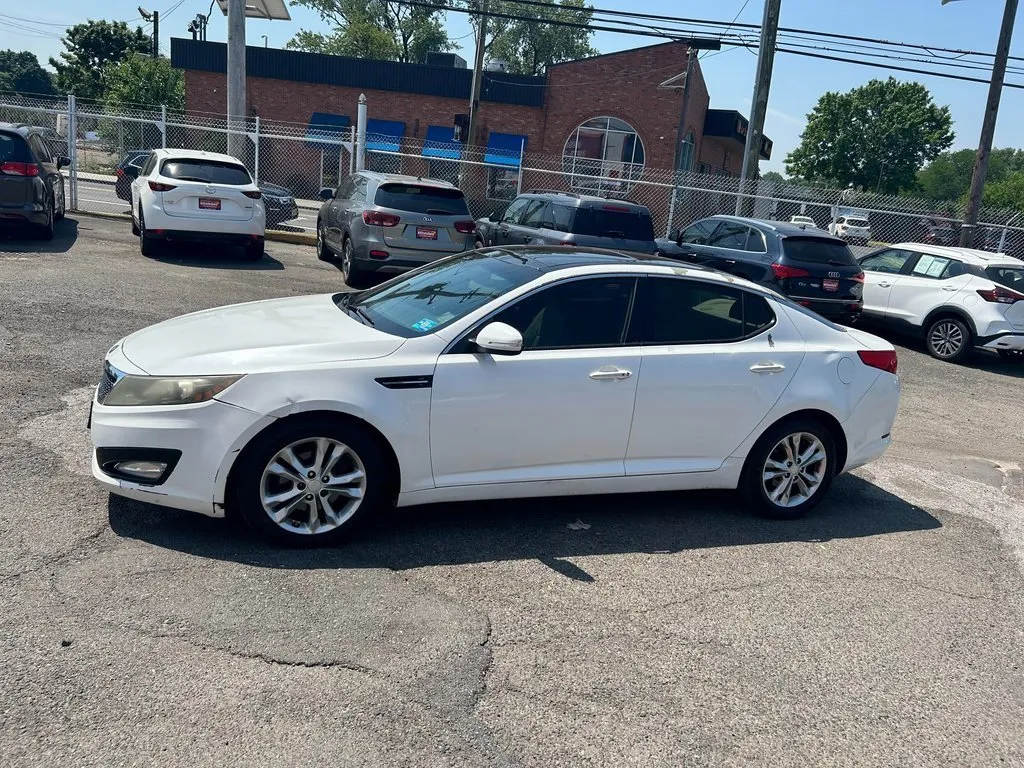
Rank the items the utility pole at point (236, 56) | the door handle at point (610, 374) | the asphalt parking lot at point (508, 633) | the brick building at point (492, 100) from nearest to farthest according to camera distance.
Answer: the asphalt parking lot at point (508, 633) → the door handle at point (610, 374) → the utility pole at point (236, 56) → the brick building at point (492, 100)

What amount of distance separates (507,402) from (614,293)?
1.02m

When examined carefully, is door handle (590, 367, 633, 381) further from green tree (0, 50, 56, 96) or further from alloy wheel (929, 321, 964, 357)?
green tree (0, 50, 56, 96)

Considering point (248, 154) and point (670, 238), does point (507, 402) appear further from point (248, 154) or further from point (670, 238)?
point (248, 154)

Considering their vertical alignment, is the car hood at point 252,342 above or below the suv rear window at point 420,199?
below

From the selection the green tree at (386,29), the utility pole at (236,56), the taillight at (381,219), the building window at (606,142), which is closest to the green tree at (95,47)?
the green tree at (386,29)

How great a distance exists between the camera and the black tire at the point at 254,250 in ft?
44.2

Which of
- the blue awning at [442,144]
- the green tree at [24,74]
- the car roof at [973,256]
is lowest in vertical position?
the car roof at [973,256]

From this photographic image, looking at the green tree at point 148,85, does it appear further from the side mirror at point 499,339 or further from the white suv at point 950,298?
the side mirror at point 499,339

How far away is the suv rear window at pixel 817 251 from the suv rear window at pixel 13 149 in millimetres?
10785

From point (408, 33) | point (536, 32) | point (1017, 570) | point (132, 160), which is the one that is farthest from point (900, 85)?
point (1017, 570)

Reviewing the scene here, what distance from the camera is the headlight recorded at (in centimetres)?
420

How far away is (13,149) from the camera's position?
40.9 ft

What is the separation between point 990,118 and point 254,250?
56.0 ft

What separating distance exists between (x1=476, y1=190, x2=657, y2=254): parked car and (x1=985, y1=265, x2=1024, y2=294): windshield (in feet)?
15.3
